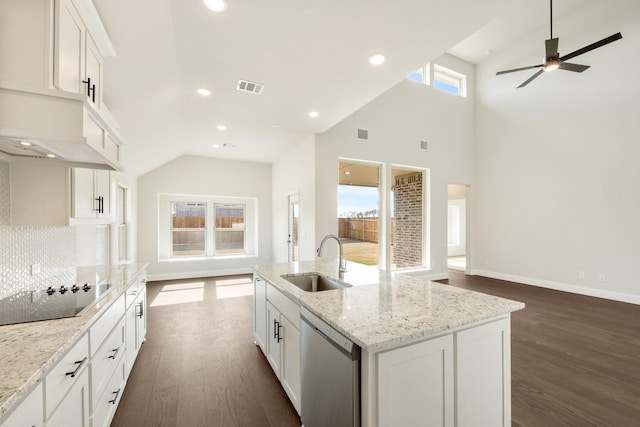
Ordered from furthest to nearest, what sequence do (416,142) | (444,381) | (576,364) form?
1. (416,142)
2. (576,364)
3. (444,381)

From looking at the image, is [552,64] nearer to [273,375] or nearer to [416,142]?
[416,142]

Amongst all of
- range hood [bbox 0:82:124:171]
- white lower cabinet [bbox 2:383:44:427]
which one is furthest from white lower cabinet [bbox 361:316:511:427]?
range hood [bbox 0:82:124:171]

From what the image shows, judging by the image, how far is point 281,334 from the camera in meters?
2.16

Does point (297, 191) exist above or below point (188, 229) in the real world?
above

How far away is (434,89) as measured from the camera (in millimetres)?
6367

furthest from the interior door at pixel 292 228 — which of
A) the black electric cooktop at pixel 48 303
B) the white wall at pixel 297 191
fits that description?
the black electric cooktop at pixel 48 303

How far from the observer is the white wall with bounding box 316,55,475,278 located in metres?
5.04

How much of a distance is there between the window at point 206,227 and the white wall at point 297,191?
74cm

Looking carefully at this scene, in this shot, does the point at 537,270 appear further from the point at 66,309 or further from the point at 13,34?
the point at 13,34

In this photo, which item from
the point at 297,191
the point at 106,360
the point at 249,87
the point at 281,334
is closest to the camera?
the point at 106,360

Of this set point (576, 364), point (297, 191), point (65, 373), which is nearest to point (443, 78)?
point (297, 191)

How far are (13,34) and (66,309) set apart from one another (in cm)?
141

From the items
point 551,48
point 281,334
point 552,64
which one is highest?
point 551,48

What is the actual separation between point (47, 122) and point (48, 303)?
109 centimetres
